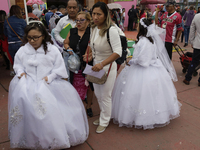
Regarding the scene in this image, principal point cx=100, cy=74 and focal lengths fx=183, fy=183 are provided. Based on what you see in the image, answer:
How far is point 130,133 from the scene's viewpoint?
2.93m

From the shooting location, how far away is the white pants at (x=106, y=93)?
2.72 meters

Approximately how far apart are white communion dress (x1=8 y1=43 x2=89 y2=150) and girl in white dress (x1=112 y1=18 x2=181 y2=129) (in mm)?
805

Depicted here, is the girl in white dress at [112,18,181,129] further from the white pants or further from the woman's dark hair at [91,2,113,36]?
the woman's dark hair at [91,2,113,36]

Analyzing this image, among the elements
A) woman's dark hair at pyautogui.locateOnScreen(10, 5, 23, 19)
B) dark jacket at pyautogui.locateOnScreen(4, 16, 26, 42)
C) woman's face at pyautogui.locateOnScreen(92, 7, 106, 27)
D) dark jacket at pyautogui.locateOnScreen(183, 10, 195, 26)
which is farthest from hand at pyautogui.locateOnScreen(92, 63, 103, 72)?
dark jacket at pyautogui.locateOnScreen(183, 10, 195, 26)

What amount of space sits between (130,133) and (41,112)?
1.50 m

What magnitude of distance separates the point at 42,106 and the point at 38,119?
15cm

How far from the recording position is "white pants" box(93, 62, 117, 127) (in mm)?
2717

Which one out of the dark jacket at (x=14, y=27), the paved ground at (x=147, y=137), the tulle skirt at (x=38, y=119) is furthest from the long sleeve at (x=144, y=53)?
the dark jacket at (x=14, y=27)

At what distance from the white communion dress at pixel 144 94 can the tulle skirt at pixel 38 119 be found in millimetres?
1009

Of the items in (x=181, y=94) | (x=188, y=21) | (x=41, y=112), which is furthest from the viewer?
(x=188, y=21)

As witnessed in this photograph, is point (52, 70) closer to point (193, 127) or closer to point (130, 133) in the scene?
point (130, 133)

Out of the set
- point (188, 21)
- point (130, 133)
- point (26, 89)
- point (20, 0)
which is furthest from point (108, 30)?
point (20, 0)

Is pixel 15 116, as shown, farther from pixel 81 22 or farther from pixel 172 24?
pixel 172 24

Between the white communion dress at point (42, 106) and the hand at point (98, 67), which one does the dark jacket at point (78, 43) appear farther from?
the hand at point (98, 67)
